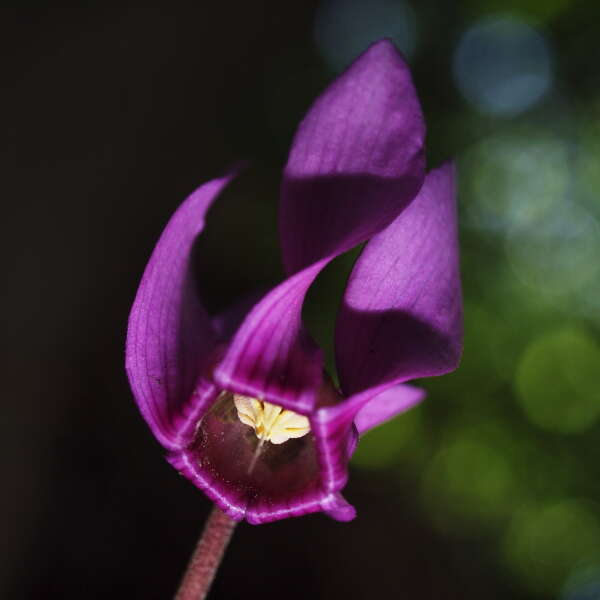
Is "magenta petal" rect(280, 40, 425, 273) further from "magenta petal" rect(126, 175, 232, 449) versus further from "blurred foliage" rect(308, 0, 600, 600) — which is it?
"blurred foliage" rect(308, 0, 600, 600)

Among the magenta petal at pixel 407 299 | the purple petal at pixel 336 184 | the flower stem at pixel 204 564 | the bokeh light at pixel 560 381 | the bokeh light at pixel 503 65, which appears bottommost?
the bokeh light at pixel 560 381

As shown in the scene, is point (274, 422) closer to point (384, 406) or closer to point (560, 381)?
point (384, 406)

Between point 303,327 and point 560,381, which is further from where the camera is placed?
point 560,381

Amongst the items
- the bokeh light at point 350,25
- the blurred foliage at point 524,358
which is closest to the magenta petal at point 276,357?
the blurred foliage at point 524,358

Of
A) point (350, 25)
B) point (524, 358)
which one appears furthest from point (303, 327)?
point (350, 25)

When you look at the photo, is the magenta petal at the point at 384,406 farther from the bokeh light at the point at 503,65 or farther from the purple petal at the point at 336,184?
→ the bokeh light at the point at 503,65

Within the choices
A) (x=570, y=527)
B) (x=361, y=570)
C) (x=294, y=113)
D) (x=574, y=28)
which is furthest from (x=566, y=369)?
(x=294, y=113)
